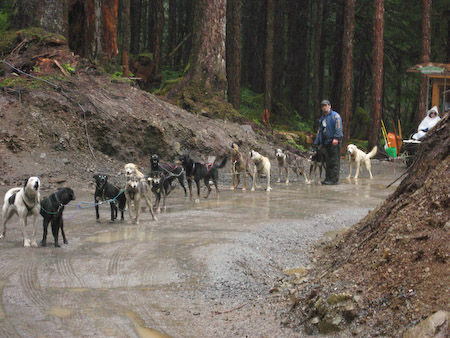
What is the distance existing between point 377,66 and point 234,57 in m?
7.35

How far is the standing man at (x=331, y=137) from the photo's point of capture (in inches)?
663

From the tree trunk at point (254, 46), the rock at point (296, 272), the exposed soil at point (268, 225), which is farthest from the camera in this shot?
the tree trunk at point (254, 46)

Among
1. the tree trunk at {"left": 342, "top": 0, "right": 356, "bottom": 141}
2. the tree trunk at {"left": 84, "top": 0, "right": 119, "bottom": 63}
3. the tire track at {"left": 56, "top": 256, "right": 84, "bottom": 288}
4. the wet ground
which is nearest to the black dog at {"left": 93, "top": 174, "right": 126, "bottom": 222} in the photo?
the wet ground

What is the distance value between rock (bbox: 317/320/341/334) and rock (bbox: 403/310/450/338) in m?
0.70

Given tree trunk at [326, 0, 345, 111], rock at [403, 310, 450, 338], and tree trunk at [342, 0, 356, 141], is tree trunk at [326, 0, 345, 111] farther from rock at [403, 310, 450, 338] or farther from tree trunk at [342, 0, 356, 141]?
rock at [403, 310, 450, 338]

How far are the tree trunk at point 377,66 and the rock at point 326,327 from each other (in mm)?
22576

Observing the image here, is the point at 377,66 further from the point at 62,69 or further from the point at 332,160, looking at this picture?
the point at 62,69

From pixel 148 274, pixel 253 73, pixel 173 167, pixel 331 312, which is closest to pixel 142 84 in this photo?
pixel 253 73

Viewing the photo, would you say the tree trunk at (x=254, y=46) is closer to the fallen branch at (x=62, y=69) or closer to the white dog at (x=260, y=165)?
the fallen branch at (x=62, y=69)

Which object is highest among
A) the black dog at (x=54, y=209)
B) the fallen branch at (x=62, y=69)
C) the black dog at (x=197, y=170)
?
the fallen branch at (x=62, y=69)

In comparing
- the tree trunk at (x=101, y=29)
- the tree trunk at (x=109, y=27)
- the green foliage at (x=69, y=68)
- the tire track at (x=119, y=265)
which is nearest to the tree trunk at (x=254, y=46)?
the tree trunk at (x=109, y=27)

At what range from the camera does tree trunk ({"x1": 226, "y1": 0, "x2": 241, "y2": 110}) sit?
26.9 m

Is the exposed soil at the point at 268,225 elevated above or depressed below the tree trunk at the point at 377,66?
below

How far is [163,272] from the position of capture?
6785 millimetres
